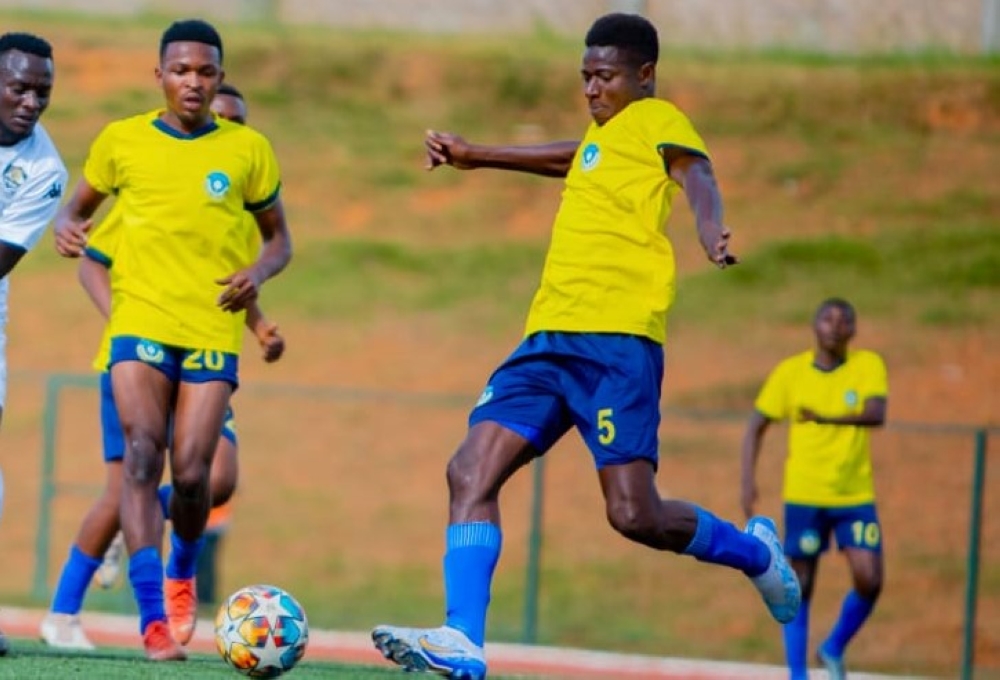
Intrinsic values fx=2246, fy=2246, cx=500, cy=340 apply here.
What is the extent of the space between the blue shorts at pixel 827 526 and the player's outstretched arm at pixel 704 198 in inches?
197

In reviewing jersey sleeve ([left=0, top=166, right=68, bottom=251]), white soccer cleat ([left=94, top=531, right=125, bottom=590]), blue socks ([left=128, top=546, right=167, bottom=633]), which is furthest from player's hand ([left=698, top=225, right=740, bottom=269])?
white soccer cleat ([left=94, top=531, right=125, bottom=590])

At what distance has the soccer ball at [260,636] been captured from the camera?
7852mm

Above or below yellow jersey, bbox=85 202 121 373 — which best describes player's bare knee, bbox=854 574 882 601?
below

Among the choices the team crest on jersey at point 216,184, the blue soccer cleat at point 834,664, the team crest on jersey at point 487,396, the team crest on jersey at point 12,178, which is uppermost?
the team crest on jersey at point 216,184

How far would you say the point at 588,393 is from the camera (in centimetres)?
820

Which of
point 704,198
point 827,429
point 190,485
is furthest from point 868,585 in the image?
point 704,198

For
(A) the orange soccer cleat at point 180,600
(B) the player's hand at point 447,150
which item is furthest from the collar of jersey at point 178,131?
(A) the orange soccer cleat at point 180,600

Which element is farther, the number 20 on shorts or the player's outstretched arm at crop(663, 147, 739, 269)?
the number 20 on shorts

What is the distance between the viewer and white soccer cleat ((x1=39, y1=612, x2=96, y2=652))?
10.3 meters

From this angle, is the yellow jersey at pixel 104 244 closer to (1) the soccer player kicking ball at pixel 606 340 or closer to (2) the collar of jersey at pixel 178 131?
(2) the collar of jersey at pixel 178 131

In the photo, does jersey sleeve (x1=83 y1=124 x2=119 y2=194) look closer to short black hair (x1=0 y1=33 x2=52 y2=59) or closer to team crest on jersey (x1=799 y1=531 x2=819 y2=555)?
short black hair (x1=0 y1=33 x2=52 y2=59)

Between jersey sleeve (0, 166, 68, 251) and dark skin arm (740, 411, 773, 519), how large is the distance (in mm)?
4945

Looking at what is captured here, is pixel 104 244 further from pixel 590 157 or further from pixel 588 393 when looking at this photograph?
pixel 588 393

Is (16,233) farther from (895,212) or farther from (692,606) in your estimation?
(895,212)
